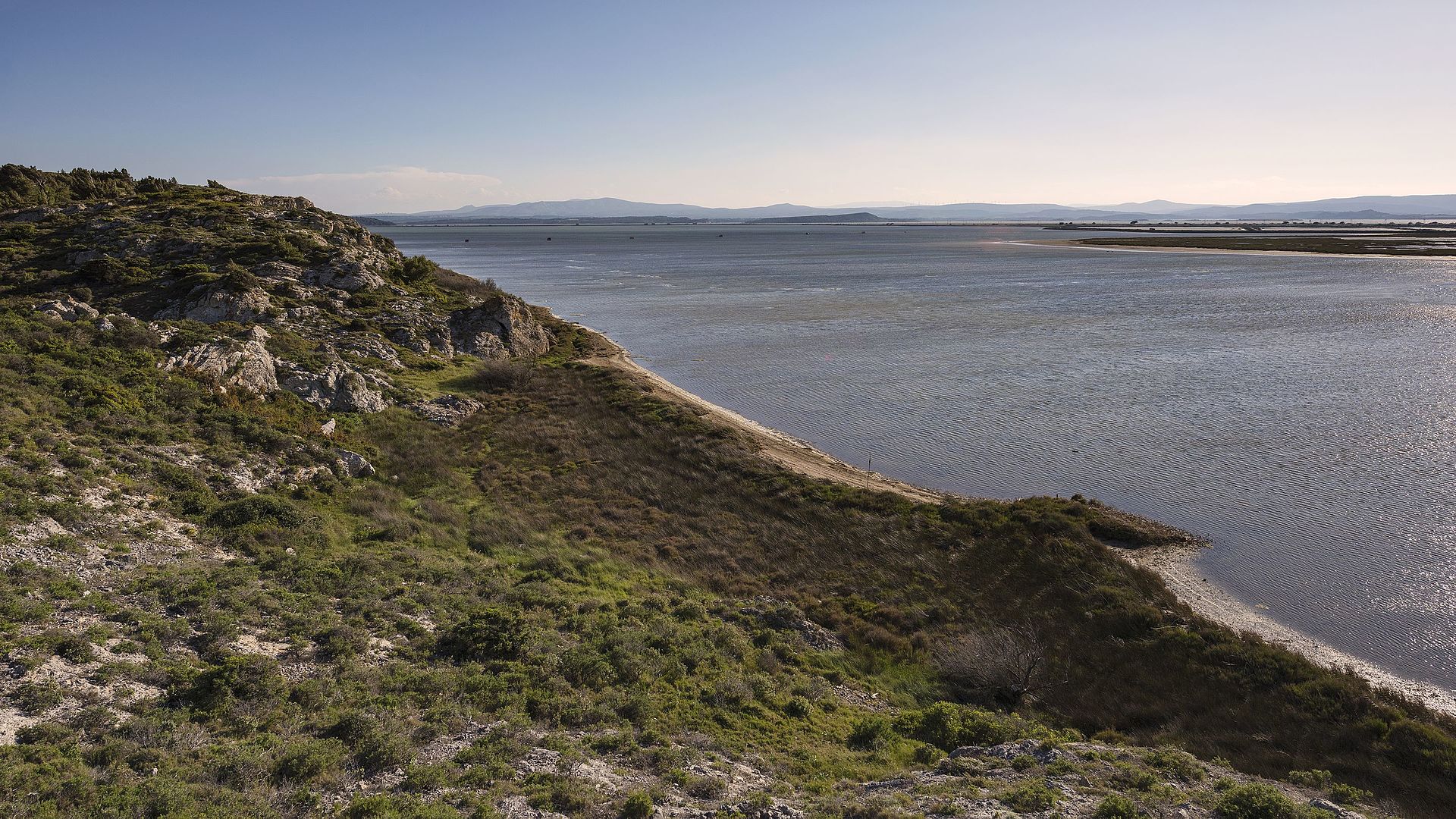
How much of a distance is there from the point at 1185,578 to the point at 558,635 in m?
20.2

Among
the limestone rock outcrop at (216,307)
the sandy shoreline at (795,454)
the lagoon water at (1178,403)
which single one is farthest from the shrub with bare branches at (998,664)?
the limestone rock outcrop at (216,307)

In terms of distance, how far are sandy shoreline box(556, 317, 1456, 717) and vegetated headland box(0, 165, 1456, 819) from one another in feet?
1.64

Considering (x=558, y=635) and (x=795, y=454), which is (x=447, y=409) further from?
(x=558, y=635)

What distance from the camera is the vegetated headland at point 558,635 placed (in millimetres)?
12492

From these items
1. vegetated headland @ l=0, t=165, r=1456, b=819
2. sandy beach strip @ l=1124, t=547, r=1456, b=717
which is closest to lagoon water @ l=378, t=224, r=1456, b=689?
sandy beach strip @ l=1124, t=547, r=1456, b=717

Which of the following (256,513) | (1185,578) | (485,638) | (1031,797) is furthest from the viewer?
(1185,578)

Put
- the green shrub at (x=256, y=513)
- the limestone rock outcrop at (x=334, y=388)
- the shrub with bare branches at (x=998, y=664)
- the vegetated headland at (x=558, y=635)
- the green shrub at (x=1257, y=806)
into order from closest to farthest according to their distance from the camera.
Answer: the green shrub at (x=1257, y=806)
the vegetated headland at (x=558, y=635)
the shrub with bare branches at (x=998, y=664)
the green shrub at (x=256, y=513)
the limestone rock outcrop at (x=334, y=388)

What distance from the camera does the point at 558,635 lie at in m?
18.1

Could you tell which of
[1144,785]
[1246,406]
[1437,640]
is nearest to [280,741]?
[1144,785]

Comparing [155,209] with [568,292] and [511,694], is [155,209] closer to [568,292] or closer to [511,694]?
[568,292]

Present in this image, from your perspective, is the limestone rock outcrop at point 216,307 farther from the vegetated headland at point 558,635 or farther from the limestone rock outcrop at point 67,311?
the limestone rock outcrop at point 67,311

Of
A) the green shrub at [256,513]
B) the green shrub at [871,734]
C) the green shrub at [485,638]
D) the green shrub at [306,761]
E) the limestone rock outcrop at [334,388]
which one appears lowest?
the green shrub at [871,734]

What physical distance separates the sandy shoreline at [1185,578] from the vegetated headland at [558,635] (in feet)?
1.64

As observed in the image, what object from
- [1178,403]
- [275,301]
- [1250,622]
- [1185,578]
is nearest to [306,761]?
[1250,622]
